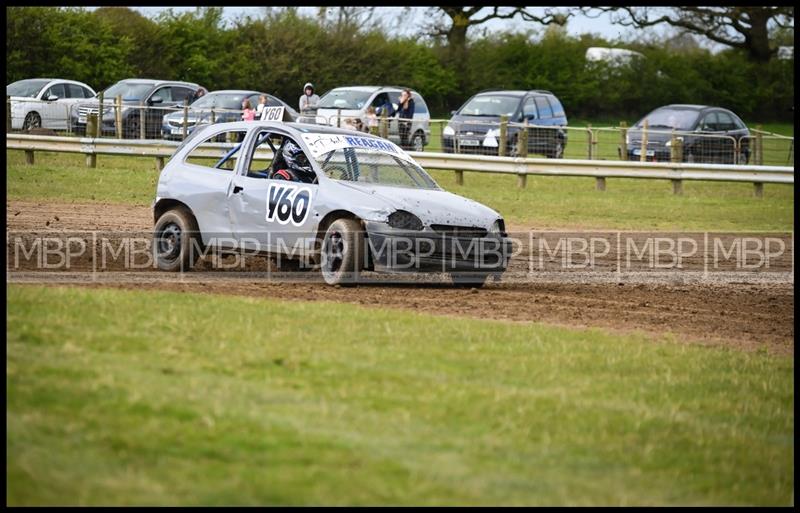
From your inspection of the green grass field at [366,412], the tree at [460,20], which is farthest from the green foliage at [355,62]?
the green grass field at [366,412]

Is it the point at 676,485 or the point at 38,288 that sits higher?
the point at 38,288

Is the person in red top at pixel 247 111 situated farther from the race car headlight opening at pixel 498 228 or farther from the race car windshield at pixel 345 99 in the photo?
the race car headlight opening at pixel 498 228

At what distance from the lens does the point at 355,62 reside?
150ft

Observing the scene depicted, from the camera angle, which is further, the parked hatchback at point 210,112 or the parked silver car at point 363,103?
the parked silver car at point 363,103

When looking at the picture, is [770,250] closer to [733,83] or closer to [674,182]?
[674,182]

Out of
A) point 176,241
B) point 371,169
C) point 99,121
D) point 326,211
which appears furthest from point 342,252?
point 99,121

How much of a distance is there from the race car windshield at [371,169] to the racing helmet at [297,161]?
191 mm

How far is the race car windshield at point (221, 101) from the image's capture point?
2988 centimetres

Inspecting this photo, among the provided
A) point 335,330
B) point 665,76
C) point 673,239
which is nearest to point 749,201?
point 673,239

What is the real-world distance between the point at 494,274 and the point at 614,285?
65.6 inches

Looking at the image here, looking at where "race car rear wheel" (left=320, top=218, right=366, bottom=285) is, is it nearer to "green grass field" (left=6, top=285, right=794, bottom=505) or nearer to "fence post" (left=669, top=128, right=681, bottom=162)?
"green grass field" (left=6, top=285, right=794, bottom=505)

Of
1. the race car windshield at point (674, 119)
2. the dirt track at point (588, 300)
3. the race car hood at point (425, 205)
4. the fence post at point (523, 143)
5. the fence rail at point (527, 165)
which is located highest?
the race car windshield at point (674, 119)

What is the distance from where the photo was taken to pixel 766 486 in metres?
6.00

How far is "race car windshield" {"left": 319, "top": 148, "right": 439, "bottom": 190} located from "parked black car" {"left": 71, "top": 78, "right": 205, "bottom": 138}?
1392 centimetres
